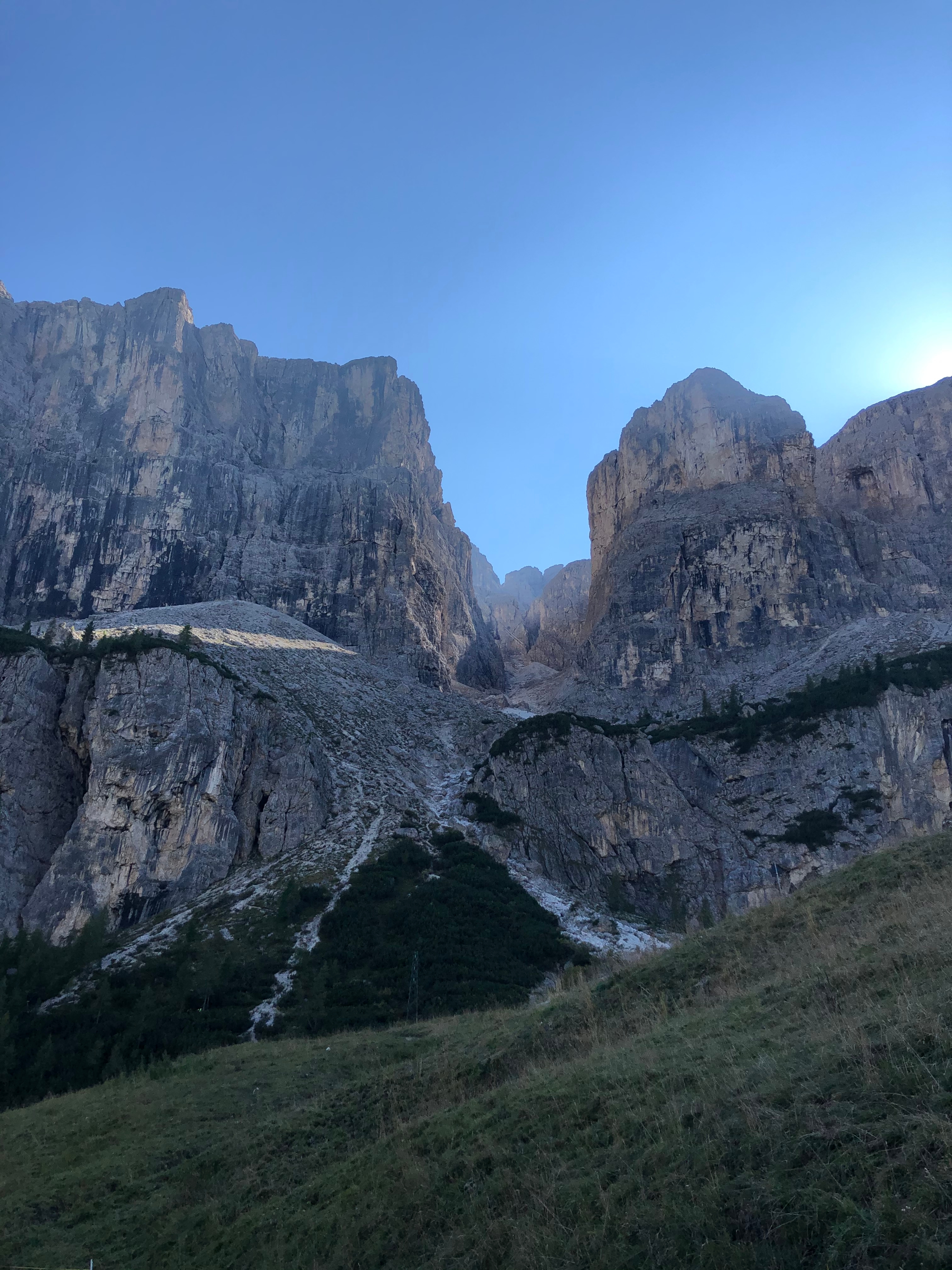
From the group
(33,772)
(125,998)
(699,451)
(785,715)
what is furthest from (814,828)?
(699,451)

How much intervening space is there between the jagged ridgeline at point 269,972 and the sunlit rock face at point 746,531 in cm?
5893

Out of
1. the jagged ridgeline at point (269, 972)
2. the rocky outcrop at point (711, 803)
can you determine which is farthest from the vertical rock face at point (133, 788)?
the rocky outcrop at point (711, 803)

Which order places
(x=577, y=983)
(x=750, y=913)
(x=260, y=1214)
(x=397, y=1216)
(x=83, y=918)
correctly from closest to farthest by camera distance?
(x=397, y=1216) < (x=260, y=1214) < (x=750, y=913) < (x=577, y=983) < (x=83, y=918)

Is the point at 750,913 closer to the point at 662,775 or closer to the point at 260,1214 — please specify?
the point at 260,1214

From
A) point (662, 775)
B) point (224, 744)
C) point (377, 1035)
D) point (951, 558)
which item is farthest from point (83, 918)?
point (951, 558)

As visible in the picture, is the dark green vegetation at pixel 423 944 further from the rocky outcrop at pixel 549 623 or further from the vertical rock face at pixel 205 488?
the rocky outcrop at pixel 549 623

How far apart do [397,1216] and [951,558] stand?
11807cm

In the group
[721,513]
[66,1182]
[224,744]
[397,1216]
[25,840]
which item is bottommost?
[66,1182]

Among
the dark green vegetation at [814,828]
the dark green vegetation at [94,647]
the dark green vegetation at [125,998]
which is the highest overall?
the dark green vegetation at [94,647]

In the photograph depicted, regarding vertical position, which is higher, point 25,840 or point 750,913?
point 25,840

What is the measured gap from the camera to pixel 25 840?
4819 cm

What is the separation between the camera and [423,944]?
137ft

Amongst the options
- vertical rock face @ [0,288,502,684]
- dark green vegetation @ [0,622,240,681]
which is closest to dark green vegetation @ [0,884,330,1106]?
dark green vegetation @ [0,622,240,681]

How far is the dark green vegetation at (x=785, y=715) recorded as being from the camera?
68.9 m
